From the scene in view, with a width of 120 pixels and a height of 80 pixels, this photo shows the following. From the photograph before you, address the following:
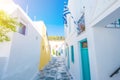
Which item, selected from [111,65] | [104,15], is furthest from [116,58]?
[104,15]

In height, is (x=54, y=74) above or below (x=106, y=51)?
below

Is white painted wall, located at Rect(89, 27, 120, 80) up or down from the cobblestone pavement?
up

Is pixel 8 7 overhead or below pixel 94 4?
overhead

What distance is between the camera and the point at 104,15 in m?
2.78

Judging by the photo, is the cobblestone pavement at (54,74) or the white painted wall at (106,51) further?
the cobblestone pavement at (54,74)

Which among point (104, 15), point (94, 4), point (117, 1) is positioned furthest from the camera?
point (94, 4)

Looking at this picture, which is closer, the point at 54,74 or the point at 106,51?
the point at 106,51

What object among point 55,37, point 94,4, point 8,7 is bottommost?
point 94,4

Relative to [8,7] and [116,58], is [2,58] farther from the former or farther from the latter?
[116,58]

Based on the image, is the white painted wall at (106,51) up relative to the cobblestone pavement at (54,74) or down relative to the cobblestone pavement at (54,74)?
up

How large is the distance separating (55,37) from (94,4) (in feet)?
139

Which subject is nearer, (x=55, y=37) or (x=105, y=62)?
(x=105, y=62)

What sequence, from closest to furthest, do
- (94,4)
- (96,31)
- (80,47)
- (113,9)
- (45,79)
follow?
1. (113,9)
2. (94,4)
3. (96,31)
4. (80,47)
5. (45,79)

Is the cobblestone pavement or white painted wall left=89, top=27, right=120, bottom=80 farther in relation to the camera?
the cobblestone pavement
